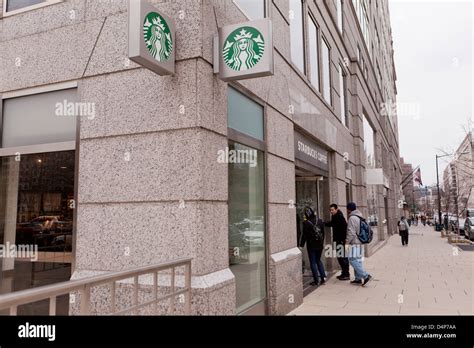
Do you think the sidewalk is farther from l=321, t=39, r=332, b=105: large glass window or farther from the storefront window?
l=321, t=39, r=332, b=105: large glass window

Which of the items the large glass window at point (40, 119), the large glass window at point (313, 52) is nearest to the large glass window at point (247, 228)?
the large glass window at point (40, 119)

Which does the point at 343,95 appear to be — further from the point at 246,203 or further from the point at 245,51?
the point at 245,51

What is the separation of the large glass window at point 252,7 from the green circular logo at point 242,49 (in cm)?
140

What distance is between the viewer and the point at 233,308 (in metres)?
4.55

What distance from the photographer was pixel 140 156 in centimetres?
452

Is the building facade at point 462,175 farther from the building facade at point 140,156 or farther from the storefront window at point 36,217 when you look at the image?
the storefront window at point 36,217

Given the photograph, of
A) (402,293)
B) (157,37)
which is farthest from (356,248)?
(157,37)

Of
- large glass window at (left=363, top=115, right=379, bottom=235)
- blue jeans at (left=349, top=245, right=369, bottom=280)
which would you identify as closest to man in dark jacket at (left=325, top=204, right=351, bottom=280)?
blue jeans at (left=349, top=245, right=369, bottom=280)

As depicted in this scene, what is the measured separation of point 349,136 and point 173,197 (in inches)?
444

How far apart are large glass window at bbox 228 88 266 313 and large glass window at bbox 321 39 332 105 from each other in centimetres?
561

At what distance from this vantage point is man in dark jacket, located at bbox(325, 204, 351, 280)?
9617 millimetres

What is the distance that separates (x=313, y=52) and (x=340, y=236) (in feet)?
15.8

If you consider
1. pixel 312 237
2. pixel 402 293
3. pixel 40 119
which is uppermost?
pixel 40 119

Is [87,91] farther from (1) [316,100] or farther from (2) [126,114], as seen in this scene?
(1) [316,100]
